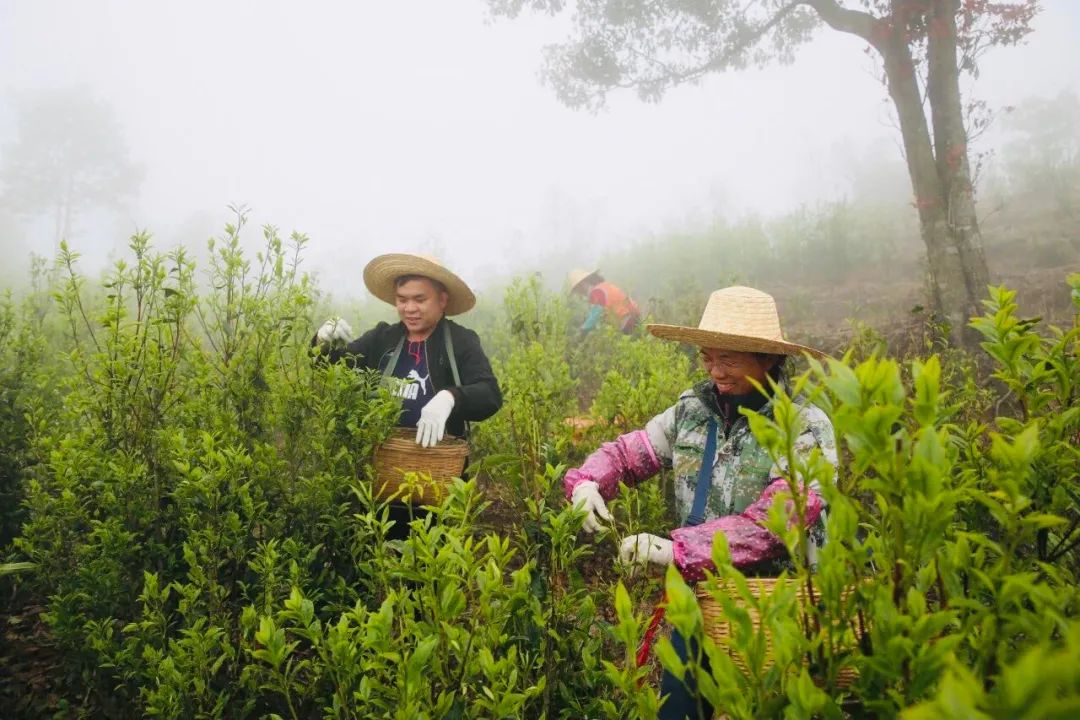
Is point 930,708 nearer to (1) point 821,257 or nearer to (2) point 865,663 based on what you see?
(2) point 865,663

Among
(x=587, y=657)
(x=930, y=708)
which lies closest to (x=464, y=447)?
(x=587, y=657)

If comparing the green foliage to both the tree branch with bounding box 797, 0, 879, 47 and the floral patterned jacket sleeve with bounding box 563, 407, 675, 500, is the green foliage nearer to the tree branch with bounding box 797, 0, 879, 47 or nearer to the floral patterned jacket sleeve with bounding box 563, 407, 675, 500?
the floral patterned jacket sleeve with bounding box 563, 407, 675, 500

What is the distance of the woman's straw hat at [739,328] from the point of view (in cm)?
193

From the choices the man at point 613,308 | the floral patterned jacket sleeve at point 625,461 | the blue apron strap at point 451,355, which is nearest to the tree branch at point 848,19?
the man at point 613,308

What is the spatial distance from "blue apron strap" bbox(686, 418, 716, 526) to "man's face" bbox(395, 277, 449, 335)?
1.66m

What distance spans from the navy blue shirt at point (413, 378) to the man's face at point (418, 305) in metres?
0.09

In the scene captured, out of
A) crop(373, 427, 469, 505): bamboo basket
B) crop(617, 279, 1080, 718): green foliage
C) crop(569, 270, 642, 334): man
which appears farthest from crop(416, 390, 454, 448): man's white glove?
crop(569, 270, 642, 334): man

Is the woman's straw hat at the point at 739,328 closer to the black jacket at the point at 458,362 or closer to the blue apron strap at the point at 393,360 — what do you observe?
the black jacket at the point at 458,362

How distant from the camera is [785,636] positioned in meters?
0.75

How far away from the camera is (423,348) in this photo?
120 inches

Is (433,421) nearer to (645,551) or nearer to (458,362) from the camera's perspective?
(458,362)

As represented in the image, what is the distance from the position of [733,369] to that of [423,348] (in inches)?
65.8

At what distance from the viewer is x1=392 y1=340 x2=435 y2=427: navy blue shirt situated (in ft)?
9.36

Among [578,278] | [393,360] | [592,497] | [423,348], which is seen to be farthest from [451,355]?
[578,278]
